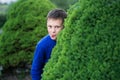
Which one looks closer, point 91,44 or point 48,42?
point 91,44

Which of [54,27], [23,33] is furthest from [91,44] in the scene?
[23,33]

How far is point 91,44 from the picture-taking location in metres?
3.19

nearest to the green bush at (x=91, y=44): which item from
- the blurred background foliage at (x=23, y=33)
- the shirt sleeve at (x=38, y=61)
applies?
the shirt sleeve at (x=38, y=61)

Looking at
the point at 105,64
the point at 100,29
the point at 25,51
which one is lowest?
the point at 25,51

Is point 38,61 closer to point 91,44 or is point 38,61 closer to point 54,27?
point 54,27

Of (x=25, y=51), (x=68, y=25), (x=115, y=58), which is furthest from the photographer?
(x=25, y=51)

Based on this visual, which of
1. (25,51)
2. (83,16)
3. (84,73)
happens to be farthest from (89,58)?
(25,51)

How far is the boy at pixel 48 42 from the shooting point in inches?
158

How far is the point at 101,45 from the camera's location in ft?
10.4

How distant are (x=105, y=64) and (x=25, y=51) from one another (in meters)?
5.84

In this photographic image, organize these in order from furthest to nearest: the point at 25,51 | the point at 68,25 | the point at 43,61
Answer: the point at 25,51 → the point at 43,61 → the point at 68,25

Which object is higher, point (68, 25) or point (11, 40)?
point (68, 25)

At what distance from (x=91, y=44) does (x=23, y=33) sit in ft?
19.4

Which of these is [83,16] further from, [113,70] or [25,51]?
[25,51]
